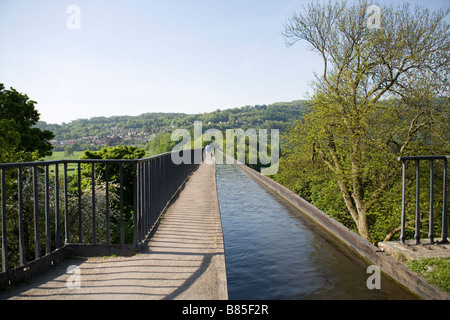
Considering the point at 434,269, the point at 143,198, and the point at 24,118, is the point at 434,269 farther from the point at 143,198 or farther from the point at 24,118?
the point at 24,118

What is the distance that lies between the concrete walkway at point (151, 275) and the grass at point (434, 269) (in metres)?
1.81

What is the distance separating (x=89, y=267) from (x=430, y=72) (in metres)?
16.0

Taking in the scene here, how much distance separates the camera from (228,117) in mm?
121062

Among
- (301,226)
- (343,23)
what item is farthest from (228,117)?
(301,226)

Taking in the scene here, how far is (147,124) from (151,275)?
120m

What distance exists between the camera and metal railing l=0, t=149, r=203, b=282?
127 inches

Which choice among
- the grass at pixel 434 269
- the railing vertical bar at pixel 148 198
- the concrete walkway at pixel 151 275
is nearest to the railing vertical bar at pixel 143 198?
the railing vertical bar at pixel 148 198

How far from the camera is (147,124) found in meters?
119

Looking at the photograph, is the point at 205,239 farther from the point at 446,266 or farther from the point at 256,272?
the point at 446,266

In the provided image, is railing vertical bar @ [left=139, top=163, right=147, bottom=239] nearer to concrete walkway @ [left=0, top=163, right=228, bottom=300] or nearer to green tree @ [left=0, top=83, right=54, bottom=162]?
concrete walkway @ [left=0, top=163, right=228, bottom=300]

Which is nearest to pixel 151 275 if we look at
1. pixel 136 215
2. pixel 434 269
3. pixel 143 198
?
pixel 136 215

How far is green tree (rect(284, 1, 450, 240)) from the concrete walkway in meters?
12.1

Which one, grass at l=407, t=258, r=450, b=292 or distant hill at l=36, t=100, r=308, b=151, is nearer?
grass at l=407, t=258, r=450, b=292

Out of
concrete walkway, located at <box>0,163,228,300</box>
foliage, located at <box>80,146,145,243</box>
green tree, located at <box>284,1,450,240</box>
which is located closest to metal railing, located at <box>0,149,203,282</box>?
concrete walkway, located at <box>0,163,228,300</box>
